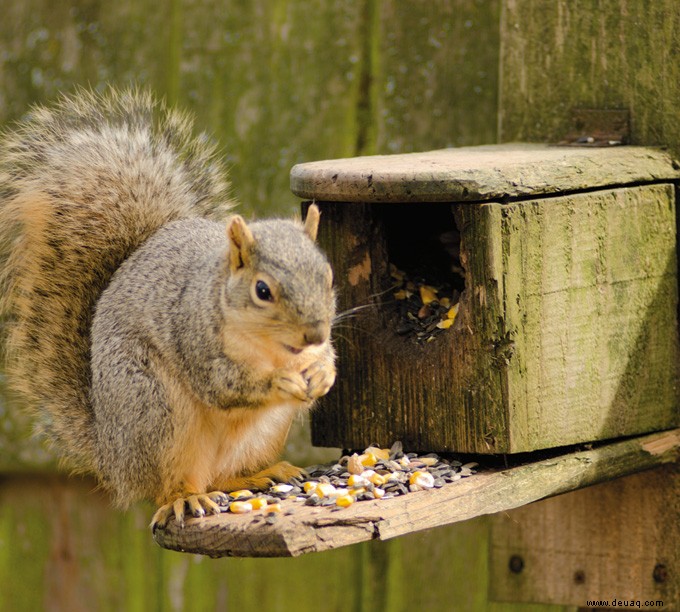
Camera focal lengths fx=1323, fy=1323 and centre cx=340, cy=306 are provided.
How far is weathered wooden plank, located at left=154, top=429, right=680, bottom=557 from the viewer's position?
1.76 meters

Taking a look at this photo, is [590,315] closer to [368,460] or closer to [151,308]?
[368,460]

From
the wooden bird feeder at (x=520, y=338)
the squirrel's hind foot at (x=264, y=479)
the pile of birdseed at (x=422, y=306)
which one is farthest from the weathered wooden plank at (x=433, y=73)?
the squirrel's hind foot at (x=264, y=479)

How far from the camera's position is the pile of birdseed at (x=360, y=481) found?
6.38ft

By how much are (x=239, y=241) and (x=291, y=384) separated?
0.24m

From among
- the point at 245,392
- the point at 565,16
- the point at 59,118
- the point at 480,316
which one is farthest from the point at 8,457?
the point at 565,16

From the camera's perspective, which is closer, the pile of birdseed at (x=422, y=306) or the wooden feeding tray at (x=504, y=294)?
the wooden feeding tray at (x=504, y=294)

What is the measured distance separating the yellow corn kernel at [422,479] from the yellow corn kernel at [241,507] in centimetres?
25

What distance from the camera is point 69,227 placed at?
243cm

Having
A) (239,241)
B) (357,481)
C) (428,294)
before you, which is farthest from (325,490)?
(428,294)

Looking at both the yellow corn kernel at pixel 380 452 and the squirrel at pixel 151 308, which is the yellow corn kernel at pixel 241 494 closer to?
the squirrel at pixel 151 308

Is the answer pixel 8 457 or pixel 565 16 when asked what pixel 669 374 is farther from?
pixel 8 457

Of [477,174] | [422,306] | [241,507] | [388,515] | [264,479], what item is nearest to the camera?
[388,515]

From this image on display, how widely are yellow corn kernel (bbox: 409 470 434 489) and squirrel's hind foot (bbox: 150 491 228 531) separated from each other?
0.30 m

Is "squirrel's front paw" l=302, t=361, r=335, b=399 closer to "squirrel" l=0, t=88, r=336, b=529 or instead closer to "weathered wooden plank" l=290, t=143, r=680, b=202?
"squirrel" l=0, t=88, r=336, b=529
